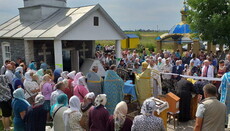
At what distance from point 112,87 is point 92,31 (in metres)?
6.70

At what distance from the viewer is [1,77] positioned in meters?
6.74

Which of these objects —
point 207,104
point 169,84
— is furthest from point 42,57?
point 207,104

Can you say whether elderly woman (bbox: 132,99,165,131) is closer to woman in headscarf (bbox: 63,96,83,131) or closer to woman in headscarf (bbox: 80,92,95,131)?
woman in headscarf (bbox: 80,92,95,131)

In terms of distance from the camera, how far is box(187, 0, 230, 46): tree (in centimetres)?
1384

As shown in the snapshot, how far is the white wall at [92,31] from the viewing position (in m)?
11.6

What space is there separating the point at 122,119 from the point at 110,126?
306mm

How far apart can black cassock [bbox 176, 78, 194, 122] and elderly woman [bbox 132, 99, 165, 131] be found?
3.55 meters

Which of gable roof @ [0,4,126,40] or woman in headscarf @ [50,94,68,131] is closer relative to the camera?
woman in headscarf @ [50,94,68,131]

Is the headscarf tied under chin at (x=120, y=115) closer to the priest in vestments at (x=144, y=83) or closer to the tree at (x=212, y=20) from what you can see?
the priest in vestments at (x=144, y=83)

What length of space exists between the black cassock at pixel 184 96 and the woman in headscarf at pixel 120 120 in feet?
11.6

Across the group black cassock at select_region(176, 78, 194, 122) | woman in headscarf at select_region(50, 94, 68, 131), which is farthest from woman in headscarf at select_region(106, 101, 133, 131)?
black cassock at select_region(176, 78, 194, 122)

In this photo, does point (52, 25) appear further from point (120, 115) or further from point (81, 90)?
point (120, 115)

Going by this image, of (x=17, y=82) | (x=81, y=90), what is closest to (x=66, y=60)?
(x=17, y=82)

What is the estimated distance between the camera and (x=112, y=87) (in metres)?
6.71
